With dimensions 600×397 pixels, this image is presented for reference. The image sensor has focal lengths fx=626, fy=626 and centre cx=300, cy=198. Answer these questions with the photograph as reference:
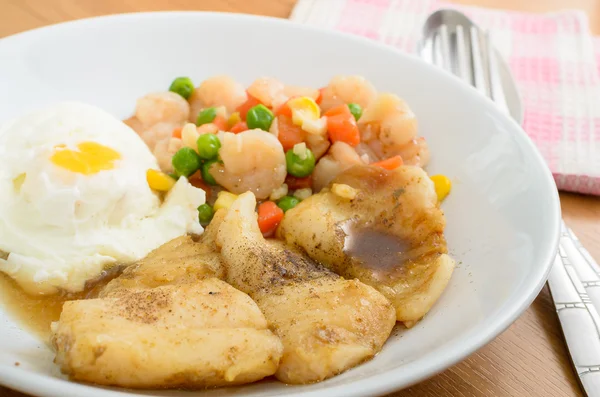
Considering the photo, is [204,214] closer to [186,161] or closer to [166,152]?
[186,161]

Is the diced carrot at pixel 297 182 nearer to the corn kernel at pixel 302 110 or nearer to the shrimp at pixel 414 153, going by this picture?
the corn kernel at pixel 302 110

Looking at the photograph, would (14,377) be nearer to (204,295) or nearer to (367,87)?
(204,295)

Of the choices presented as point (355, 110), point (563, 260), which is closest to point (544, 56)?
point (355, 110)

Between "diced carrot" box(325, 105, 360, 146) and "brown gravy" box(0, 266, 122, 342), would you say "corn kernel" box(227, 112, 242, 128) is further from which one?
"brown gravy" box(0, 266, 122, 342)

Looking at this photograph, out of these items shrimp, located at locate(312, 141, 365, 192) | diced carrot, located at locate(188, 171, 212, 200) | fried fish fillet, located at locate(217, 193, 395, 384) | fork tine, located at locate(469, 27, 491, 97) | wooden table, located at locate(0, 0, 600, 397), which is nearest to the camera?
fried fish fillet, located at locate(217, 193, 395, 384)

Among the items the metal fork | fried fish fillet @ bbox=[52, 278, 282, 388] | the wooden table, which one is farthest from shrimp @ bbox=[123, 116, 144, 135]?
the metal fork
